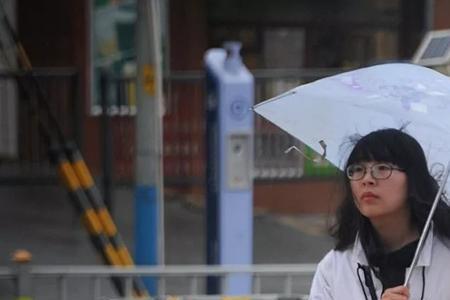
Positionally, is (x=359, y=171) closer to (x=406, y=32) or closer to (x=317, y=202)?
(x=317, y=202)

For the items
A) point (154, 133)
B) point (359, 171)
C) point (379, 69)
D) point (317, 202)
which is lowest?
point (317, 202)

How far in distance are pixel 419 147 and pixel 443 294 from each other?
41cm

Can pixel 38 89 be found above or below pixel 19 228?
above

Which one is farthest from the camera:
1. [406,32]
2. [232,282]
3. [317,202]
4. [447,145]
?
[406,32]

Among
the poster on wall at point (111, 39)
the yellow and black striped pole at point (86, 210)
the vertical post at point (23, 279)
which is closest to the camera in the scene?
the vertical post at point (23, 279)

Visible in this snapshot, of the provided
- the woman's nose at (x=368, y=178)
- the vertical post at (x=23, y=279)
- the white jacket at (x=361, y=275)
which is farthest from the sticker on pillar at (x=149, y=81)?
the woman's nose at (x=368, y=178)

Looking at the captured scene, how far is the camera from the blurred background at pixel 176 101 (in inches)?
393

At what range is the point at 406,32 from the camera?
43.0ft

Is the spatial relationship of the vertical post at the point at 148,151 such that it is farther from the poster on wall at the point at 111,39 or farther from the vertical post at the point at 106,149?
the poster on wall at the point at 111,39

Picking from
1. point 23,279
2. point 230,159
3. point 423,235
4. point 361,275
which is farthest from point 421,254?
point 230,159

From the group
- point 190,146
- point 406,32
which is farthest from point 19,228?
point 406,32

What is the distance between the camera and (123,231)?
34.0ft

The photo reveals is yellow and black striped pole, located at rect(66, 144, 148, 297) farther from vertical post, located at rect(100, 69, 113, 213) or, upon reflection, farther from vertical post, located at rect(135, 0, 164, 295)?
vertical post, located at rect(100, 69, 113, 213)

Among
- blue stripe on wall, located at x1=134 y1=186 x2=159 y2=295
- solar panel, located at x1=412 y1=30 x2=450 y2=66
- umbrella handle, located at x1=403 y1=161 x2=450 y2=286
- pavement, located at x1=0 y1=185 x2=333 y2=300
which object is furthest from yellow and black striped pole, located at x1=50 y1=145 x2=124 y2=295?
umbrella handle, located at x1=403 y1=161 x2=450 y2=286
